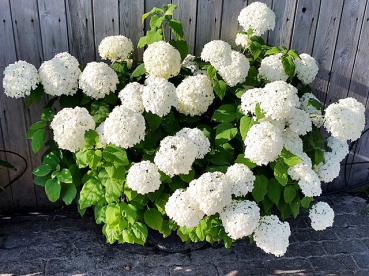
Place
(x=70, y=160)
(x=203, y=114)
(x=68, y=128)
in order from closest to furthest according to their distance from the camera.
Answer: (x=68, y=128), (x=70, y=160), (x=203, y=114)

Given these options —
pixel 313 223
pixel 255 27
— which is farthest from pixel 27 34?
pixel 313 223

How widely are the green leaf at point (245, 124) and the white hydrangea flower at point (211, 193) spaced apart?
1.17 ft

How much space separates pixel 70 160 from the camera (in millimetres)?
2807

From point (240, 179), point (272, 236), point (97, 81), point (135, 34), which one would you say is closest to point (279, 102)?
point (240, 179)

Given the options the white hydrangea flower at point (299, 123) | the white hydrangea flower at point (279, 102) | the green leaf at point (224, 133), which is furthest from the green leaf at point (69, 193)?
the white hydrangea flower at point (299, 123)

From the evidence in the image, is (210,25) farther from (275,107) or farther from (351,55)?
(351,55)

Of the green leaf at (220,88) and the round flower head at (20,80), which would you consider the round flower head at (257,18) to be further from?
the round flower head at (20,80)

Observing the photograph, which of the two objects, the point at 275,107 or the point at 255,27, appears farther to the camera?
the point at 255,27

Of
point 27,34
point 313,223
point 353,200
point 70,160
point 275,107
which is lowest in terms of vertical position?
point 353,200

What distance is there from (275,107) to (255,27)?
2.36ft

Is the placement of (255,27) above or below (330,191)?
above

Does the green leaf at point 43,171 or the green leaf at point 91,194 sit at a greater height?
the green leaf at point 43,171

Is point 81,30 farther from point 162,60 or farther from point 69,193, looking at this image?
point 69,193

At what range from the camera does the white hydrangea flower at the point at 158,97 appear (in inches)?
97.8
